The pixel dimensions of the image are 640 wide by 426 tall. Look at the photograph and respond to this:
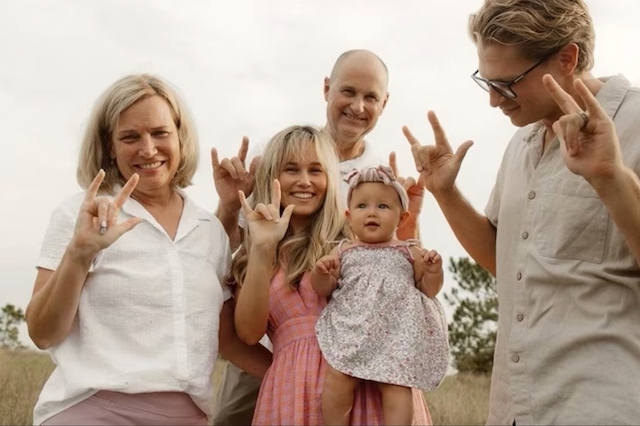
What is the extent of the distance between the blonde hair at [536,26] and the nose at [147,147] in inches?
62.4

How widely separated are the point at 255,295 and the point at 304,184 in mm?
697

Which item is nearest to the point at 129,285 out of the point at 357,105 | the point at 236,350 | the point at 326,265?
the point at 236,350

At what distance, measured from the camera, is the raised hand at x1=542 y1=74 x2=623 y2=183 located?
147 inches

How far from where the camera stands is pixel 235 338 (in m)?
4.89

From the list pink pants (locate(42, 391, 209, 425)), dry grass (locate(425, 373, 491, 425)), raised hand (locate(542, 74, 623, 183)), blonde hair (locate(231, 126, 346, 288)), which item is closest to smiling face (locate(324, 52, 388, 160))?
blonde hair (locate(231, 126, 346, 288))

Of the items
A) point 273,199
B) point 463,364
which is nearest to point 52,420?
point 273,199

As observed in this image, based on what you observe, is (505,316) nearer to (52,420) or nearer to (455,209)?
(455,209)

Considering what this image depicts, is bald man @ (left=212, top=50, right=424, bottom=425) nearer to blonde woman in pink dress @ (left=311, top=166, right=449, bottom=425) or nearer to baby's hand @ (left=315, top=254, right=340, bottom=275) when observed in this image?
blonde woman in pink dress @ (left=311, top=166, right=449, bottom=425)

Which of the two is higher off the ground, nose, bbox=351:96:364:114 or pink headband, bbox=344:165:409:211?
nose, bbox=351:96:364:114

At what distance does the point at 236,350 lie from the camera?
4.90m

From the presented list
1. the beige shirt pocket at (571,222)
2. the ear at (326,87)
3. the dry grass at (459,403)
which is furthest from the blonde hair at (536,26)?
the dry grass at (459,403)

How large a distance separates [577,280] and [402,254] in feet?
2.95

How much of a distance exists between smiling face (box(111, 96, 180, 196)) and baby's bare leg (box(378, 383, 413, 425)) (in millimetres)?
1440

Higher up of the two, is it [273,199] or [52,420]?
[273,199]
